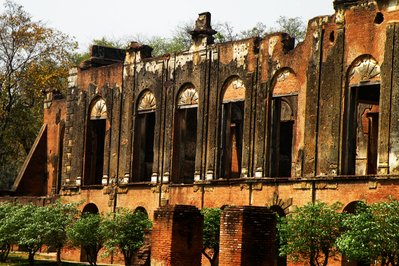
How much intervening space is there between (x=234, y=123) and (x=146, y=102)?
3038mm

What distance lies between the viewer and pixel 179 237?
19141mm

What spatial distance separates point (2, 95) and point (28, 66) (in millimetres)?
1865

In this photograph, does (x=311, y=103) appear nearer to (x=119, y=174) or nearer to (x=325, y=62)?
(x=325, y=62)

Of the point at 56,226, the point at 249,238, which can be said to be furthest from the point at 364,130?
the point at 249,238

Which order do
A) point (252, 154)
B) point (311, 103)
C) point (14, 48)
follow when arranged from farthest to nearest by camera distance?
point (14, 48) < point (252, 154) < point (311, 103)

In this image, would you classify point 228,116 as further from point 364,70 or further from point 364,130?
point 364,70

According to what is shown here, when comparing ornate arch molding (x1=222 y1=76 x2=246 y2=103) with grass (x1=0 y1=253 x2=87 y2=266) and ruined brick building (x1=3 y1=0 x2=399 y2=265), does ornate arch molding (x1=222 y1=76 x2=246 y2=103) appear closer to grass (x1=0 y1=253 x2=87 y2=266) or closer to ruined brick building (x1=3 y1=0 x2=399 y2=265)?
ruined brick building (x1=3 y1=0 x2=399 y2=265)

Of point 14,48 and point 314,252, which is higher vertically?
point 14,48

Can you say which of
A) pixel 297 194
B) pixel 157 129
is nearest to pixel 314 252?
pixel 297 194

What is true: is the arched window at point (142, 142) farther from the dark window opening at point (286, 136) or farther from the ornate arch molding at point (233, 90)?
the dark window opening at point (286, 136)

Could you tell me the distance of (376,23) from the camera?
82.2 ft

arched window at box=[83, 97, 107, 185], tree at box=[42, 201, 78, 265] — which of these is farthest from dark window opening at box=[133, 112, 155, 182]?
tree at box=[42, 201, 78, 265]

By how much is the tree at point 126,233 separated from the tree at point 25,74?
61.7 ft

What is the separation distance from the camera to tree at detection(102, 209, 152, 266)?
1103 inches
